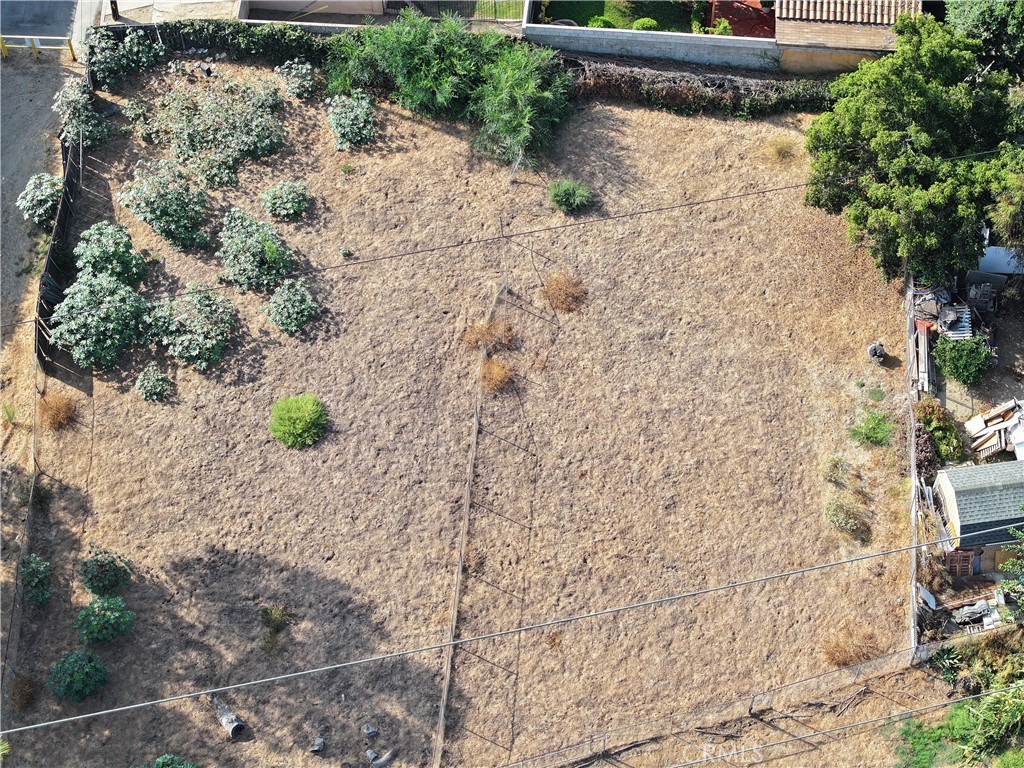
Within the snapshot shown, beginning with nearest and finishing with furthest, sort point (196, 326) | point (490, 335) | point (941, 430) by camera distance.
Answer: point (941, 430) < point (196, 326) < point (490, 335)

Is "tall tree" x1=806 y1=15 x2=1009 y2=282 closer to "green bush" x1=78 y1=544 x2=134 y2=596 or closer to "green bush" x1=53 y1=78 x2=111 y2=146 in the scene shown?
"green bush" x1=78 y1=544 x2=134 y2=596

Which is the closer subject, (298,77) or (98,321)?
(98,321)

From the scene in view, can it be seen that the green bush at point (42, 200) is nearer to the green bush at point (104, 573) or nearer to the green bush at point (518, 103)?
the green bush at point (104, 573)

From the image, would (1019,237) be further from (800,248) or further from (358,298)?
(358,298)

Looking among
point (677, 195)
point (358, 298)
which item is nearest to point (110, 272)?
point (358, 298)

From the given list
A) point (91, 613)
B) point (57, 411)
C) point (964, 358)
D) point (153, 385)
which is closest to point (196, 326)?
point (153, 385)

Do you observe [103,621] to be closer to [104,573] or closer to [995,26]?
[104,573]

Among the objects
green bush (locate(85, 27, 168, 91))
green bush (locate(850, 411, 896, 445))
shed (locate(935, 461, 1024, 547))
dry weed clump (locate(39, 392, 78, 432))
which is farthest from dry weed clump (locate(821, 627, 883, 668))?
green bush (locate(85, 27, 168, 91))
